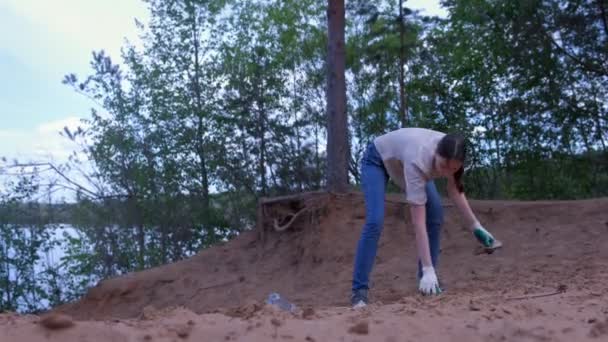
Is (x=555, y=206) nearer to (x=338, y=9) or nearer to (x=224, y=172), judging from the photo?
(x=338, y=9)

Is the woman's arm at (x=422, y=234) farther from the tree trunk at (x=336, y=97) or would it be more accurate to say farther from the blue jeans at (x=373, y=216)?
the tree trunk at (x=336, y=97)

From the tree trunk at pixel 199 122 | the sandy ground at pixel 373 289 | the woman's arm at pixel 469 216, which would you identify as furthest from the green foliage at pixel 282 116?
the woman's arm at pixel 469 216

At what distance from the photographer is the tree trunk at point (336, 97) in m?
9.26

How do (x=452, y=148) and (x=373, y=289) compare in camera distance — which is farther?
(x=373, y=289)

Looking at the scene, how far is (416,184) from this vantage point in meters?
4.23

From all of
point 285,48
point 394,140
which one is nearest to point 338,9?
point 394,140

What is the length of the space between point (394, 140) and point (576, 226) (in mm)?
3246

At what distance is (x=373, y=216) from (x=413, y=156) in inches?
19.7

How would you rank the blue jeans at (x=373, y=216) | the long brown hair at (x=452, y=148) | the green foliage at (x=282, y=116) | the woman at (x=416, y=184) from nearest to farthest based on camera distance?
1. the long brown hair at (x=452, y=148)
2. the woman at (x=416, y=184)
3. the blue jeans at (x=373, y=216)
4. the green foliage at (x=282, y=116)

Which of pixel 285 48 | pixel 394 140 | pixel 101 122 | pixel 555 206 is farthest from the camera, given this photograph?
pixel 285 48

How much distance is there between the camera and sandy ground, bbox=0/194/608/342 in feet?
9.16

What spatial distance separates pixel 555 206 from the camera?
739 centimetres

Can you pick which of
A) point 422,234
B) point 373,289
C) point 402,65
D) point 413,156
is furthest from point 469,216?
point 402,65

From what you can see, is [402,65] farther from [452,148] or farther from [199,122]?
[452,148]
